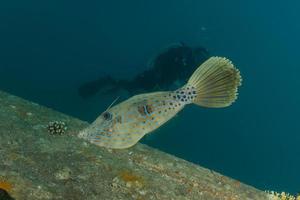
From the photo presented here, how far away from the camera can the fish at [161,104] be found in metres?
5.40

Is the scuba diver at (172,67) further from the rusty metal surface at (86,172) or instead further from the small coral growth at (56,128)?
the small coral growth at (56,128)

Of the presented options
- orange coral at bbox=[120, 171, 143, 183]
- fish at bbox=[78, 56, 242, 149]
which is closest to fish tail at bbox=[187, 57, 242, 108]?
fish at bbox=[78, 56, 242, 149]

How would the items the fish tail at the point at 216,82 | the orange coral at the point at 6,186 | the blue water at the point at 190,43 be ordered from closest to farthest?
the orange coral at the point at 6,186
the fish tail at the point at 216,82
the blue water at the point at 190,43

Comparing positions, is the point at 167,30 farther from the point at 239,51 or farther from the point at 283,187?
the point at 283,187

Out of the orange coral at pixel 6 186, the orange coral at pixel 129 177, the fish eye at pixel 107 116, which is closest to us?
the orange coral at pixel 6 186

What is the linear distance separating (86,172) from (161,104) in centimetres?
170

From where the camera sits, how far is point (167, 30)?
165 feet

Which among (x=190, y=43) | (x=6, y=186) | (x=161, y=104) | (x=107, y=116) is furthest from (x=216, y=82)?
(x=190, y=43)

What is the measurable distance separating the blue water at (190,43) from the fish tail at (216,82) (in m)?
21.5

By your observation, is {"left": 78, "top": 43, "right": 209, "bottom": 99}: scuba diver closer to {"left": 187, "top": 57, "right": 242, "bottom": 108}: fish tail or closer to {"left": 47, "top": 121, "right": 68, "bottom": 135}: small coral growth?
{"left": 47, "top": 121, "right": 68, "bottom": 135}: small coral growth

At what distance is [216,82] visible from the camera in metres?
5.45

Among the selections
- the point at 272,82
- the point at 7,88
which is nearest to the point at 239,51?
the point at 272,82

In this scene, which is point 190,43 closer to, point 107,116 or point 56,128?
point 56,128

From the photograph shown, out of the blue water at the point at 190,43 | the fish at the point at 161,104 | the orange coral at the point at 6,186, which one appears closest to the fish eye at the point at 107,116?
the fish at the point at 161,104
